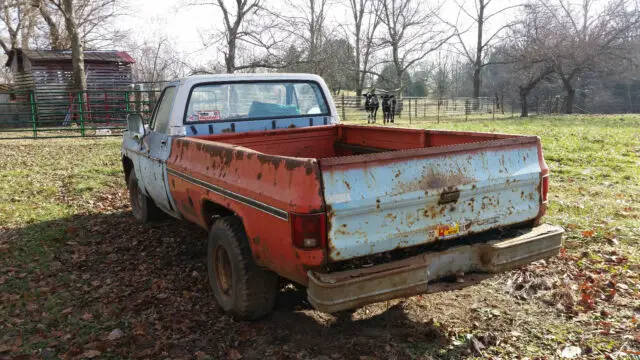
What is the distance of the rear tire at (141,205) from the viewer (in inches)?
254

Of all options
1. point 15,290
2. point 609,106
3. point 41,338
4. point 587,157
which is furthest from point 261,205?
point 609,106

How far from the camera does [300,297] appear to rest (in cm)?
425

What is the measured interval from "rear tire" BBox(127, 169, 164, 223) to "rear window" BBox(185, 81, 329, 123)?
5.32 ft

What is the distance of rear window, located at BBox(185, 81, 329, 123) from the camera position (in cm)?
536

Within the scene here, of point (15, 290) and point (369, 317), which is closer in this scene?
point (369, 317)

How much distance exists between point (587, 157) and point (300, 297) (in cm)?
872

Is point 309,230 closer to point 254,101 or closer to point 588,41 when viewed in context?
point 254,101

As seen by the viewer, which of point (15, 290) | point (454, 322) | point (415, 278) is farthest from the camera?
point (15, 290)

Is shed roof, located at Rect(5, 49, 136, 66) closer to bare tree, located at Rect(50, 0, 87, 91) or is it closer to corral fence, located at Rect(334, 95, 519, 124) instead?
bare tree, located at Rect(50, 0, 87, 91)

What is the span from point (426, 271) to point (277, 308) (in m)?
1.42

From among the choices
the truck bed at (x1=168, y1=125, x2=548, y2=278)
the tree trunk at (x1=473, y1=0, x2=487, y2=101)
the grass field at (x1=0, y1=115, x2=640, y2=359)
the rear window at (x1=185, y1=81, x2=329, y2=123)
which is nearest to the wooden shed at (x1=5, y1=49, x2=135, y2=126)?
the grass field at (x1=0, y1=115, x2=640, y2=359)

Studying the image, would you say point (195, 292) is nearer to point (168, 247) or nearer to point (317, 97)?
point (168, 247)

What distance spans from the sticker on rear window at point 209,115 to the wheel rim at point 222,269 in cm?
186

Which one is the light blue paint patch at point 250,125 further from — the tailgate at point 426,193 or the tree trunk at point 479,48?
the tree trunk at point 479,48
